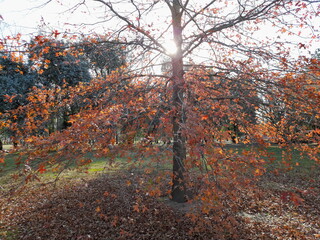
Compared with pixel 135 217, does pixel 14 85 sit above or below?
above

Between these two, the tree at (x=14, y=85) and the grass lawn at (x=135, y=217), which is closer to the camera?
the grass lawn at (x=135, y=217)

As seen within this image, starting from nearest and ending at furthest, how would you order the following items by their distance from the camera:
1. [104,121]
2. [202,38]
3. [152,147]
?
[152,147], [104,121], [202,38]

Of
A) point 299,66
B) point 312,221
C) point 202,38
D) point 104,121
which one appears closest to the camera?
point 104,121

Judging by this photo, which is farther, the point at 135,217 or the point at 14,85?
the point at 14,85

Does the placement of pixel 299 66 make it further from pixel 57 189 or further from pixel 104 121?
pixel 57 189

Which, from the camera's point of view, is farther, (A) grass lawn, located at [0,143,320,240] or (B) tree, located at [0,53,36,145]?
(B) tree, located at [0,53,36,145]

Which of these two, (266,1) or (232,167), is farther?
(266,1)

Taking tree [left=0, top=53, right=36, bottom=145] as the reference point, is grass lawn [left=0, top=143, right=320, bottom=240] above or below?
below

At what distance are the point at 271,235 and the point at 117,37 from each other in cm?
645

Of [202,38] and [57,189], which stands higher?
[202,38]

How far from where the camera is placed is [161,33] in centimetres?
677

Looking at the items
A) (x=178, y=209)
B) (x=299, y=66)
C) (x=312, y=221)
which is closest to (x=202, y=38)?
(x=299, y=66)

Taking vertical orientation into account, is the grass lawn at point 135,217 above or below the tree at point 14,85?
below

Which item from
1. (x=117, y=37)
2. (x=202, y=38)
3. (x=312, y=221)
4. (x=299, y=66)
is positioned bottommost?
(x=312, y=221)
